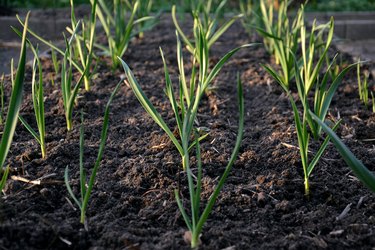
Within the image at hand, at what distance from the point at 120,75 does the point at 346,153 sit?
1967 mm

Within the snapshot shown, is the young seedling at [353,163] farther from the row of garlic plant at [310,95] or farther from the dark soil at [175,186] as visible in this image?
the dark soil at [175,186]

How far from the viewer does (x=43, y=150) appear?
6.98 feet

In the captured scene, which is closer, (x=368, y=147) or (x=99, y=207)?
(x=99, y=207)

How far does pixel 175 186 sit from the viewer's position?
1.94 metres

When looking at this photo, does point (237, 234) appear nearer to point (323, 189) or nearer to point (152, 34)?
point (323, 189)

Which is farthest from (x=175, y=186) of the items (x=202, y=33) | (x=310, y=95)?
(x=310, y=95)

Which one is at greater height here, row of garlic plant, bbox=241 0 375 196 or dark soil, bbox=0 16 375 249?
row of garlic plant, bbox=241 0 375 196

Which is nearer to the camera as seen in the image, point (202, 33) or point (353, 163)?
point (353, 163)

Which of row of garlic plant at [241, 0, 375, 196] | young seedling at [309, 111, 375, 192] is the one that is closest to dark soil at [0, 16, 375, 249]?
row of garlic plant at [241, 0, 375, 196]

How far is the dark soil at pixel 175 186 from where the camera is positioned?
163 cm

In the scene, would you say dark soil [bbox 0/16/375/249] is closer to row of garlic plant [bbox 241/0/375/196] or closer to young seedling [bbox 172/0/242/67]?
row of garlic plant [bbox 241/0/375/196]

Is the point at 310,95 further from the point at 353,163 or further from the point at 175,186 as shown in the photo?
the point at 353,163

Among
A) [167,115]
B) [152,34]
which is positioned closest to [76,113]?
[167,115]

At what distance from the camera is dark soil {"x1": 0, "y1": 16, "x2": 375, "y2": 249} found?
64.2 inches
